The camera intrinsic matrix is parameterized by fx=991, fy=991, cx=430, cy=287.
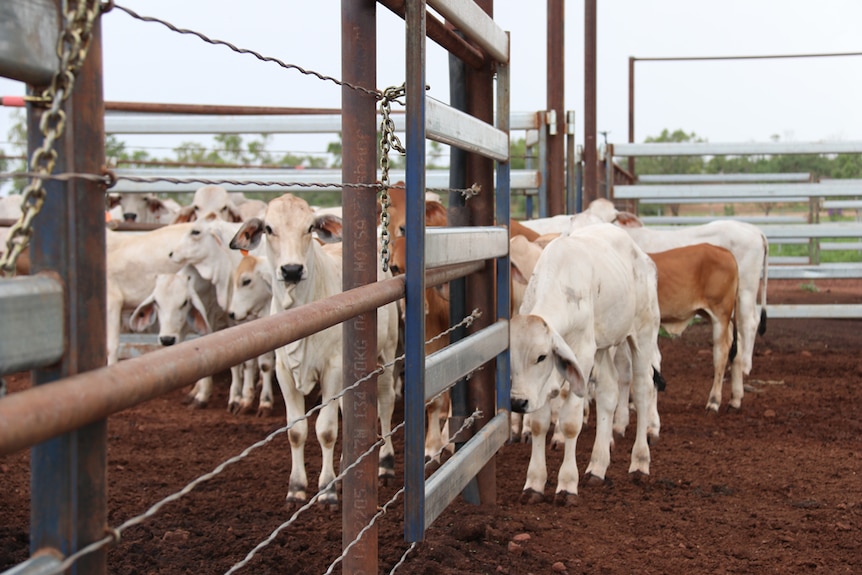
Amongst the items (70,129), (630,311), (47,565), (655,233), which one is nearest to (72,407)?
(47,565)

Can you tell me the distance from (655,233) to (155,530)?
727 cm

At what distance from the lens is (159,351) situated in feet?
5.58

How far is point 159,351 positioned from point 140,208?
38.0ft

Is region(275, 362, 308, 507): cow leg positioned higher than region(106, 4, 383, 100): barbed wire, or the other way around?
region(106, 4, 383, 100): barbed wire

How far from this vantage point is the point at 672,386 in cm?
971

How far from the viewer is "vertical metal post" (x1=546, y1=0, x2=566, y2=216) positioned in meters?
10.7

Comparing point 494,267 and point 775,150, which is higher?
point 775,150

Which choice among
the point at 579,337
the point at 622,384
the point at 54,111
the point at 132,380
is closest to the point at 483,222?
the point at 579,337

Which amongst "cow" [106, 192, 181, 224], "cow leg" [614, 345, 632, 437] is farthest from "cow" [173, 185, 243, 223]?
"cow leg" [614, 345, 632, 437]

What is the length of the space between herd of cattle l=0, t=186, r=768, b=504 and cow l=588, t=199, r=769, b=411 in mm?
16

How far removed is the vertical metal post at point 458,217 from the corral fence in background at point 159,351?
194 millimetres

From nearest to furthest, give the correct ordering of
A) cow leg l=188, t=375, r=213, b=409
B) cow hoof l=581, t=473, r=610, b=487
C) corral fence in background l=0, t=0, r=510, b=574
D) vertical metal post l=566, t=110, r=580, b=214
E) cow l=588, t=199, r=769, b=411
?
1. corral fence in background l=0, t=0, r=510, b=574
2. cow hoof l=581, t=473, r=610, b=487
3. cow leg l=188, t=375, r=213, b=409
4. cow l=588, t=199, r=769, b=411
5. vertical metal post l=566, t=110, r=580, b=214

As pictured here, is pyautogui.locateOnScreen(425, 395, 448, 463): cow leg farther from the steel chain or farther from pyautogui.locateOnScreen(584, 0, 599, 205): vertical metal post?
pyautogui.locateOnScreen(584, 0, 599, 205): vertical metal post

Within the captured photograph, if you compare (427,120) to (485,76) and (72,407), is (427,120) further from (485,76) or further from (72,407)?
(72,407)
